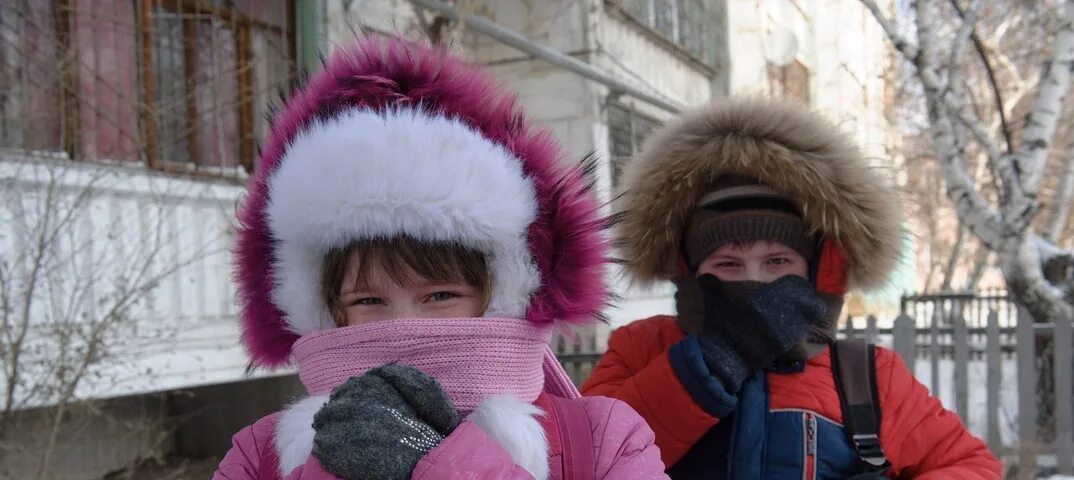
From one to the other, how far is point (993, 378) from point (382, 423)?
5869 millimetres

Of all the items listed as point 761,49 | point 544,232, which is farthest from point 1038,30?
point 544,232

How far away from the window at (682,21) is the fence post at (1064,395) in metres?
5.12

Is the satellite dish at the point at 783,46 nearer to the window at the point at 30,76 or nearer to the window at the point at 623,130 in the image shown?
the window at the point at 623,130

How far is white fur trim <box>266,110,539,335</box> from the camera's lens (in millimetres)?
1219

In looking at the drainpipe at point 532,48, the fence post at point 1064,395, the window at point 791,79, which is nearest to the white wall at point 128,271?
the drainpipe at point 532,48

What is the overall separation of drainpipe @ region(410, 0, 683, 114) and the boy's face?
10.2 feet

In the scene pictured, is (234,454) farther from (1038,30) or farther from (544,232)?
(1038,30)

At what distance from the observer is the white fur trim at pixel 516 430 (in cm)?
114

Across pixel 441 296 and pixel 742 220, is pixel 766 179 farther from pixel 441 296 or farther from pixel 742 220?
pixel 441 296

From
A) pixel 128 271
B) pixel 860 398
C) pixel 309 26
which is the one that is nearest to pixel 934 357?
pixel 860 398

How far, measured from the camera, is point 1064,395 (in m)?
5.53

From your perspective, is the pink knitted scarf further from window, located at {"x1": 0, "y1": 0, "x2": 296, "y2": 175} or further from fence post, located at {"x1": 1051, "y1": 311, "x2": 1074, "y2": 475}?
fence post, located at {"x1": 1051, "y1": 311, "x2": 1074, "y2": 475}

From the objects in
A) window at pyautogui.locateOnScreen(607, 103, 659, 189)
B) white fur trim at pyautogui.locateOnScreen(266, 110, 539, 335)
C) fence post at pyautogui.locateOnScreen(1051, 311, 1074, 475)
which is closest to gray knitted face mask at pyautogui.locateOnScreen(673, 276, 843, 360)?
white fur trim at pyautogui.locateOnScreen(266, 110, 539, 335)

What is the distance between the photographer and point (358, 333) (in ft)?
3.93
